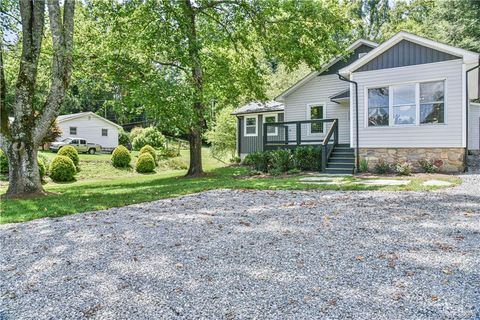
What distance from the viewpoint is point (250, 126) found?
2214 centimetres

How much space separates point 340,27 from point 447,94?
4663 mm

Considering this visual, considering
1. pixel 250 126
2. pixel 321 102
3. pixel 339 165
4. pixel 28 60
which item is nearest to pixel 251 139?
pixel 250 126

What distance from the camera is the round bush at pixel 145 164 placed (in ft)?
71.4

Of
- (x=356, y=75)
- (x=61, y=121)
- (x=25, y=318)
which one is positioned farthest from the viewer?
(x=61, y=121)

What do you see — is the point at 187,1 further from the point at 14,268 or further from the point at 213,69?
the point at 14,268

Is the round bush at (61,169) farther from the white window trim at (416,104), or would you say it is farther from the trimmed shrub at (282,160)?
the white window trim at (416,104)

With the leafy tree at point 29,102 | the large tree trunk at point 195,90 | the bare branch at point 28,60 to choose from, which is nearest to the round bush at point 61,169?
the large tree trunk at point 195,90

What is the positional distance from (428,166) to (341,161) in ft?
9.72

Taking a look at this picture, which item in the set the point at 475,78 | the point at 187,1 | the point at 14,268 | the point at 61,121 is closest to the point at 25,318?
the point at 14,268

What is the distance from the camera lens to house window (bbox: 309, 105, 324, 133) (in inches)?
677

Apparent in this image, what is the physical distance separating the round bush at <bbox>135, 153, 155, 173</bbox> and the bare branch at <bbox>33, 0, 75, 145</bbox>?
11529mm

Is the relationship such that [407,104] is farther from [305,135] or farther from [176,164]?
[176,164]

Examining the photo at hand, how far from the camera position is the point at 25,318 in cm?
274

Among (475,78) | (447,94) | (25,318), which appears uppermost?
(475,78)
